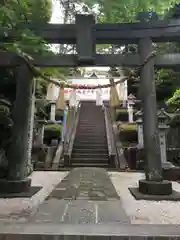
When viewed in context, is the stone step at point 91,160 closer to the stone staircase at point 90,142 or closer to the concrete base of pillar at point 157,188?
the stone staircase at point 90,142

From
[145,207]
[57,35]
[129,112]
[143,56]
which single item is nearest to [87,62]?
[57,35]

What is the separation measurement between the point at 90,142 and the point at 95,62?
7708 mm

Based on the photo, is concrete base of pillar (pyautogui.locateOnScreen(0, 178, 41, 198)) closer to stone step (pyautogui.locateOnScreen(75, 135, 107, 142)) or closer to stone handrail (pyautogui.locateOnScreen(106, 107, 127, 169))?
stone handrail (pyautogui.locateOnScreen(106, 107, 127, 169))

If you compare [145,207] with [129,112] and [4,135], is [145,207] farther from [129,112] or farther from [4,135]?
[129,112]

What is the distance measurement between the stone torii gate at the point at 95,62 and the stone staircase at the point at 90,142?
5.42 metres

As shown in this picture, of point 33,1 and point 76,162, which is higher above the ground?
point 33,1

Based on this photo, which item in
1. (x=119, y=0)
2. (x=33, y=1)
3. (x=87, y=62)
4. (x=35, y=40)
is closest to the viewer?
(x=119, y=0)

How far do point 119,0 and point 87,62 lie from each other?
2.95 meters

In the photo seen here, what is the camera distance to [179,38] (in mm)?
5305

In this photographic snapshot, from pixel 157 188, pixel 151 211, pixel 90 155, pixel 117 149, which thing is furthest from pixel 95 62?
pixel 117 149

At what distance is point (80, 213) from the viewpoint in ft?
8.98

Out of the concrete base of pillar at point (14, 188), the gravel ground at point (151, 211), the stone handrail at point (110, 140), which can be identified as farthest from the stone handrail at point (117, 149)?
the concrete base of pillar at point (14, 188)

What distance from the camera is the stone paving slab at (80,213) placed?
2418mm

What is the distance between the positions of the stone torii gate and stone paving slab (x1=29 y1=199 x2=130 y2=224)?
1.87 metres
